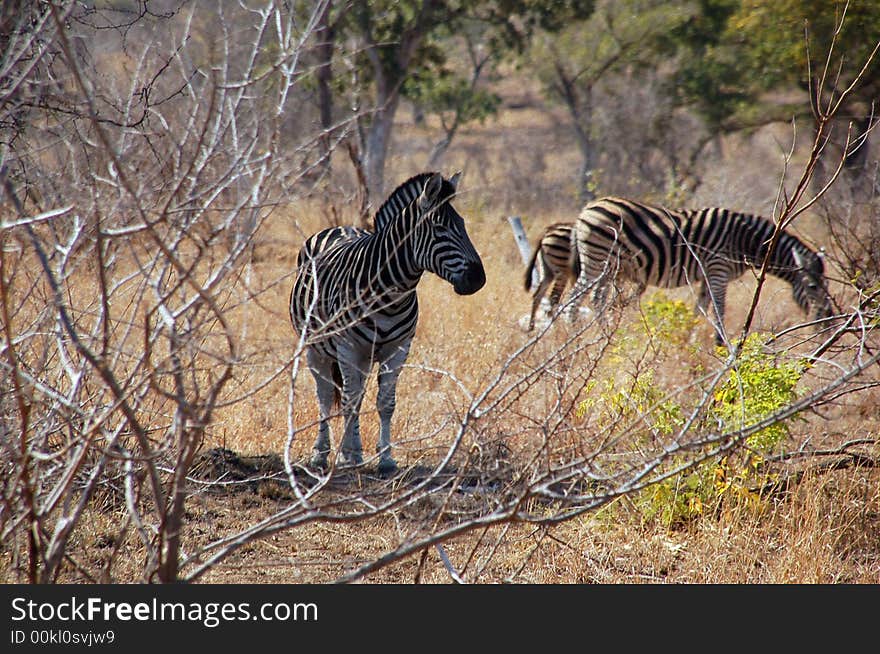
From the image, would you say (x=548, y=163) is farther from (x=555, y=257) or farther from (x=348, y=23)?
(x=555, y=257)

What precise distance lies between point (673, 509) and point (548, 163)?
23.4 metres

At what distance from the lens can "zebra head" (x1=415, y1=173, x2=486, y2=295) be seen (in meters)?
5.18

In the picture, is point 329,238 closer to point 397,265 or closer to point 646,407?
point 397,265

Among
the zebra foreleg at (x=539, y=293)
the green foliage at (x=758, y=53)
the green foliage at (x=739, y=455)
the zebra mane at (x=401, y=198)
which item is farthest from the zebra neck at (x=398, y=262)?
the green foliage at (x=758, y=53)

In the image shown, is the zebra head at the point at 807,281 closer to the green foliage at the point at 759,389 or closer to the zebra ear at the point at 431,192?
the green foliage at the point at 759,389

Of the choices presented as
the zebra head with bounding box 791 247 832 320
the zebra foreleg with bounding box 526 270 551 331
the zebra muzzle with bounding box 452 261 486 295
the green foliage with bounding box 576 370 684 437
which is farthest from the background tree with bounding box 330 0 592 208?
the green foliage with bounding box 576 370 684 437

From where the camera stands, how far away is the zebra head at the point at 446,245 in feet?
17.0

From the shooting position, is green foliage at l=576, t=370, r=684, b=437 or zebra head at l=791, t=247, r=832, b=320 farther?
zebra head at l=791, t=247, r=832, b=320

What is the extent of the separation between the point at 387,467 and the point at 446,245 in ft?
4.78

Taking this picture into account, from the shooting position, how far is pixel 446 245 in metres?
5.24

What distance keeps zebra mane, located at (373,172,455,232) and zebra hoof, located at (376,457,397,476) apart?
4.72 ft

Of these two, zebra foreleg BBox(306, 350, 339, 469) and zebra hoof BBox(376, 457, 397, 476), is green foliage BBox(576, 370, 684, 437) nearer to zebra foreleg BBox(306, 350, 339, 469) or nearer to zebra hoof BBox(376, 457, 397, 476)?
zebra hoof BBox(376, 457, 397, 476)
